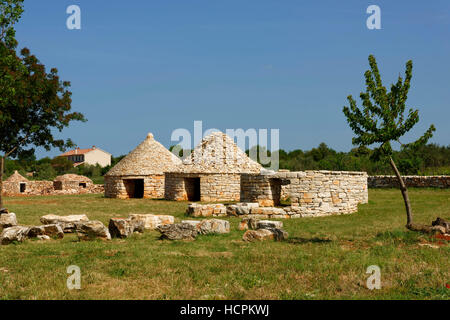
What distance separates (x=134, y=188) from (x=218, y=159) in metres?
8.72

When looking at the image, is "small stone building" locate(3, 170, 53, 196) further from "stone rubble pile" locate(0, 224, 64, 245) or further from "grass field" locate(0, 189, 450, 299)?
"grass field" locate(0, 189, 450, 299)

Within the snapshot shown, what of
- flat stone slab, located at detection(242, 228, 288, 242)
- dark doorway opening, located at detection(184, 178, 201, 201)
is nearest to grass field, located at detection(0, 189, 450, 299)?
flat stone slab, located at detection(242, 228, 288, 242)

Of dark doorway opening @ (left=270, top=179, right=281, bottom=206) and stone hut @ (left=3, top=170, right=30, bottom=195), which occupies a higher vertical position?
dark doorway opening @ (left=270, top=179, right=281, bottom=206)

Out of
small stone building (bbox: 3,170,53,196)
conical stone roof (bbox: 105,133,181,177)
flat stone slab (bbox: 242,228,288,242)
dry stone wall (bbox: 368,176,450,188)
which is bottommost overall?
small stone building (bbox: 3,170,53,196)

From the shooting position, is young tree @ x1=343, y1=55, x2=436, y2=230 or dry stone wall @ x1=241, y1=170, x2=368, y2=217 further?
dry stone wall @ x1=241, y1=170, x2=368, y2=217

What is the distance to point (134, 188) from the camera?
1252 inches

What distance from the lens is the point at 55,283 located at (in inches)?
245

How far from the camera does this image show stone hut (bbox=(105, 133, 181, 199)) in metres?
30.2

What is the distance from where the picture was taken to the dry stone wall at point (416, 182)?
27945mm

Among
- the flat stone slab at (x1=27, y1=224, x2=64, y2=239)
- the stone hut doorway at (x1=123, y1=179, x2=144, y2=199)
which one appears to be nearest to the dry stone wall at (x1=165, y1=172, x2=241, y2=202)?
the stone hut doorway at (x1=123, y1=179, x2=144, y2=199)

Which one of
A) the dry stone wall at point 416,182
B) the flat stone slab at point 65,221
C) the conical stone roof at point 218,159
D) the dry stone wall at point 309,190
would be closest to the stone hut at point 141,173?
the conical stone roof at point 218,159

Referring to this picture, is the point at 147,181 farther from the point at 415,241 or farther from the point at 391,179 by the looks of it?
the point at 415,241

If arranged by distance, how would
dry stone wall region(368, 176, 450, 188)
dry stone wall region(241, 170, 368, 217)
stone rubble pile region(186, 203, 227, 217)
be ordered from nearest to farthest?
stone rubble pile region(186, 203, 227, 217), dry stone wall region(241, 170, 368, 217), dry stone wall region(368, 176, 450, 188)

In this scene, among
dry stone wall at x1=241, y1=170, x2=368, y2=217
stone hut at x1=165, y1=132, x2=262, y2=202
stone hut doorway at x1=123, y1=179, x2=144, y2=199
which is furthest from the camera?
stone hut doorway at x1=123, y1=179, x2=144, y2=199
